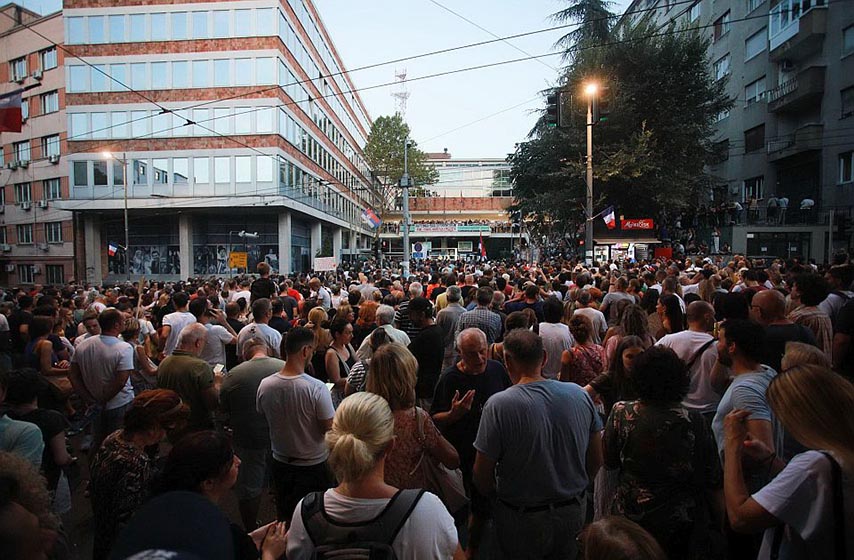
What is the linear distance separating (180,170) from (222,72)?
6.31m

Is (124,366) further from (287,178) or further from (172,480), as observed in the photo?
(287,178)

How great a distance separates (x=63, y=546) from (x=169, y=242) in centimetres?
3453

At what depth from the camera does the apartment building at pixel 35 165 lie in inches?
1374

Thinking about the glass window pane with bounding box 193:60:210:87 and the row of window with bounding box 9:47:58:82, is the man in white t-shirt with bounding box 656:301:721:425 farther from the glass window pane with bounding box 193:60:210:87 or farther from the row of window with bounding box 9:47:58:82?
the row of window with bounding box 9:47:58:82

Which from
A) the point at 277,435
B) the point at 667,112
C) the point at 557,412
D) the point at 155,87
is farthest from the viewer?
the point at 155,87

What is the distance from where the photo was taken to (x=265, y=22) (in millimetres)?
28875

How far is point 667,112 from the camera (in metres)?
25.7

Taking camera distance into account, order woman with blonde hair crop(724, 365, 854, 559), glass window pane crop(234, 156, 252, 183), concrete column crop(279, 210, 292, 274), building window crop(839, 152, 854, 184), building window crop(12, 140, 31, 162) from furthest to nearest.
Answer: building window crop(12, 140, 31, 162), concrete column crop(279, 210, 292, 274), glass window pane crop(234, 156, 252, 183), building window crop(839, 152, 854, 184), woman with blonde hair crop(724, 365, 854, 559)

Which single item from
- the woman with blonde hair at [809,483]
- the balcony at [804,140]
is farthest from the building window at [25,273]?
the balcony at [804,140]

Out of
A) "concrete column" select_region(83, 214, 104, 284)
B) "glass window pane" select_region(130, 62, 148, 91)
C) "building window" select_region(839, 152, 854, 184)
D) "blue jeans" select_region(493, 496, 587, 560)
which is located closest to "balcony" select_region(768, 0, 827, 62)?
"building window" select_region(839, 152, 854, 184)

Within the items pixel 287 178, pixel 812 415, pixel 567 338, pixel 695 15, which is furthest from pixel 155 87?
pixel 695 15

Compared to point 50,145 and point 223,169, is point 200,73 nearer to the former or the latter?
point 223,169

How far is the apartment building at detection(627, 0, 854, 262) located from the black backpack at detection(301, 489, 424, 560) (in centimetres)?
2047

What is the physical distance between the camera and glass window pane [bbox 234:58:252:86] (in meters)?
29.1
